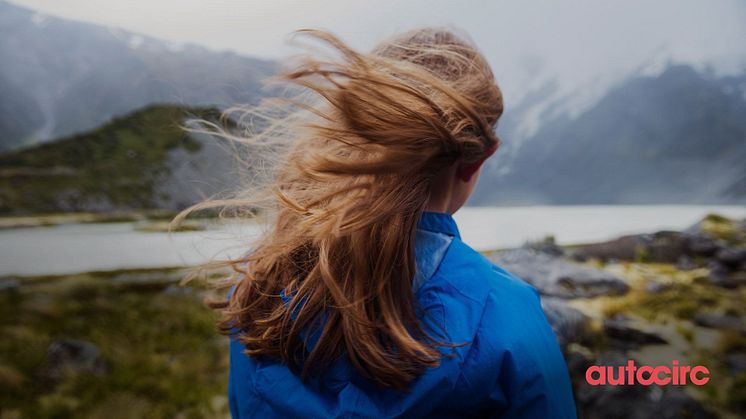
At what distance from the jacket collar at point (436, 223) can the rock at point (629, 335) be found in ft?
10.6

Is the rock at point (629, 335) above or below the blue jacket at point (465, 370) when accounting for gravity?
below

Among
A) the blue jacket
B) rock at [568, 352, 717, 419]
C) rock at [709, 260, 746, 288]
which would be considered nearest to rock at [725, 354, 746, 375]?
rock at [568, 352, 717, 419]

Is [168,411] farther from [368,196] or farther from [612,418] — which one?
[368,196]

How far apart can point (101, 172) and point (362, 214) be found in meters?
9.57

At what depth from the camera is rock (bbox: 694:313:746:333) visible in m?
3.26

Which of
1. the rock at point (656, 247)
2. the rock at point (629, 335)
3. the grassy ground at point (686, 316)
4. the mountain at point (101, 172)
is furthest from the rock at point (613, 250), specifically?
the mountain at point (101, 172)

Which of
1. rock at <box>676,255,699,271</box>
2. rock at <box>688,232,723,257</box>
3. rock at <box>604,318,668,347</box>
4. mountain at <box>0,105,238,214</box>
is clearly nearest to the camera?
rock at <box>604,318,668,347</box>

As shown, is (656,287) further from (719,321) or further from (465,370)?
(465,370)

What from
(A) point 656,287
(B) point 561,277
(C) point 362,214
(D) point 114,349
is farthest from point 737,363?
(D) point 114,349

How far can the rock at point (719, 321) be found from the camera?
326 cm

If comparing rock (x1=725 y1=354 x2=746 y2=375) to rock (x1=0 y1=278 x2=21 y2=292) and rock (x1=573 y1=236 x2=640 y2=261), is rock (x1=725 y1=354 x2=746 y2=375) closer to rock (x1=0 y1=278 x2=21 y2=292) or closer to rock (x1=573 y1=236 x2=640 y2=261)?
rock (x1=573 y1=236 x2=640 y2=261)

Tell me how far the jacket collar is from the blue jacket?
1.3 inches

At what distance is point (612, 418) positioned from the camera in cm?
240

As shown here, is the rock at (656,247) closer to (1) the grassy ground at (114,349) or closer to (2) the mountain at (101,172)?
(1) the grassy ground at (114,349)
